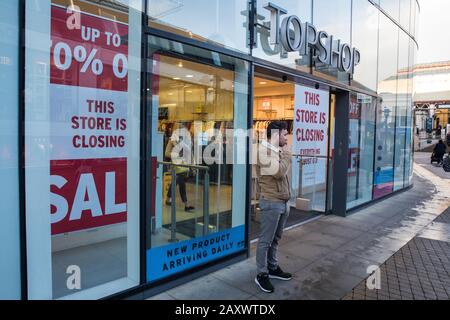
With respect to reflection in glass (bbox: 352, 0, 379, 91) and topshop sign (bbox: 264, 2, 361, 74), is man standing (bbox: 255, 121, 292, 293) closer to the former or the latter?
topshop sign (bbox: 264, 2, 361, 74)

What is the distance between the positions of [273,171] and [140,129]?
1391mm

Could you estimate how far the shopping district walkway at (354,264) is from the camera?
3.36m

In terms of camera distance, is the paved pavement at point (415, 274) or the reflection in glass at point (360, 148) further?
the reflection in glass at point (360, 148)

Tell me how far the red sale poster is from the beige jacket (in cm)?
139

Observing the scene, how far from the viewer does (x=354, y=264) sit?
4145 mm

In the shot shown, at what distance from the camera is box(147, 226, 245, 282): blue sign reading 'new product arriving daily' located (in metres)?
3.29

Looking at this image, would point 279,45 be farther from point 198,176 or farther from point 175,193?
point 175,193

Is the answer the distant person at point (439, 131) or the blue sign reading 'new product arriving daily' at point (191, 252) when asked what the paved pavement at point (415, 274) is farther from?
the distant person at point (439, 131)

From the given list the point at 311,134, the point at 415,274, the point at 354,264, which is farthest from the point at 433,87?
the point at 354,264

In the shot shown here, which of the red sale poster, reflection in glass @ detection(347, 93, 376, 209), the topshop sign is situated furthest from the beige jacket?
reflection in glass @ detection(347, 93, 376, 209)

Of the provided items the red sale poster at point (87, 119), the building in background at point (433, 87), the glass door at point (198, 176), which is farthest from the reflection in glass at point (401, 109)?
the building in background at point (433, 87)

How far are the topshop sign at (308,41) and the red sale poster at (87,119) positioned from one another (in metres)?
2.29

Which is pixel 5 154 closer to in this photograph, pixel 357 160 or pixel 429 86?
pixel 357 160
